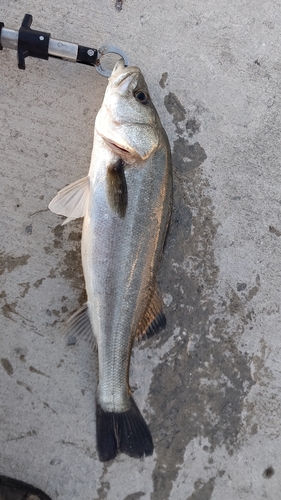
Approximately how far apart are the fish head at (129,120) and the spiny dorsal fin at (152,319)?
27.6 inches

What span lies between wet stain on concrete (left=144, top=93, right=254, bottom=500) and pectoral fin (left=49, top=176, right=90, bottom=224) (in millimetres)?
613

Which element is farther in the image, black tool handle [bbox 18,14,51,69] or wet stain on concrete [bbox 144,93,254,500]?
wet stain on concrete [bbox 144,93,254,500]

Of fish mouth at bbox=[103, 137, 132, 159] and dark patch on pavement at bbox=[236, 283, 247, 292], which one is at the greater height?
fish mouth at bbox=[103, 137, 132, 159]

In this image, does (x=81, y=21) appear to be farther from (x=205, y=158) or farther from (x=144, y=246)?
(x=144, y=246)

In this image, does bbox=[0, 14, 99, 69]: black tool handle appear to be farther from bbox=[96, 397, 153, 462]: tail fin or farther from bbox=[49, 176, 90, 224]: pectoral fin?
bbox=[96, 397, 153, 462]: tail fin

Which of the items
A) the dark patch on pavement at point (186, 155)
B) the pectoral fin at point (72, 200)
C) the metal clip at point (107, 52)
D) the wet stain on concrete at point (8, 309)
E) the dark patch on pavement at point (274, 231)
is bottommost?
the wet stain on concrete at point (8, 309)

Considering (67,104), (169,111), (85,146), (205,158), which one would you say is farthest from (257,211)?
(67,104)

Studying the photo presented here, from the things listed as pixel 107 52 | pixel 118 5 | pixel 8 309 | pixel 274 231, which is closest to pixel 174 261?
pixel 274 231

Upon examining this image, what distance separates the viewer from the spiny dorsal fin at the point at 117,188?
2055 millimetres

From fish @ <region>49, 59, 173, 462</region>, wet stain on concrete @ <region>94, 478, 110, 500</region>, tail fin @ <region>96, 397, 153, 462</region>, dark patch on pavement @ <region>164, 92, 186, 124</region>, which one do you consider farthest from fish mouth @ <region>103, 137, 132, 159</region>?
wet stain on concrete @ <region>94, 478, 110, 500</region>

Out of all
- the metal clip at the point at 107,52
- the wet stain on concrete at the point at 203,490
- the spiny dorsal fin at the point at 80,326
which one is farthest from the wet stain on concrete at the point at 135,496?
the metal clip at the point at 107,52

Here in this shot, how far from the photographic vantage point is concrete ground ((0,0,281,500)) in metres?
2.40

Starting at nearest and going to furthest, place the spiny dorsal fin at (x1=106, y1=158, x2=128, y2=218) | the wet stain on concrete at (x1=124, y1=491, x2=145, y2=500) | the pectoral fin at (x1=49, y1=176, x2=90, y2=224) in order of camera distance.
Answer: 1. the spiny dorsal fin at (x1=106, y1=158, x2=128, y2=218)
2. the pectoral fin at (x1=49, y1=176, x2=90, y2=224)
3. the wet stain on concrete at (x1=124, y1=491, x2=145, y2=500)

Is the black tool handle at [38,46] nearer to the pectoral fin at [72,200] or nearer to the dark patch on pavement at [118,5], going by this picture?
the dark patch on pavement at [118,5]
